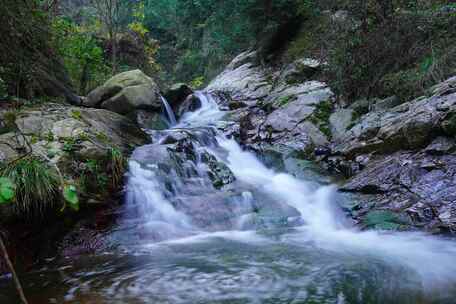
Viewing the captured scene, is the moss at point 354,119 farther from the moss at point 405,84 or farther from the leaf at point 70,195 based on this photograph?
the leaf at point 70,195

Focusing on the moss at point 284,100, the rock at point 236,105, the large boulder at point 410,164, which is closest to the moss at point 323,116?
the moss at point 284,100

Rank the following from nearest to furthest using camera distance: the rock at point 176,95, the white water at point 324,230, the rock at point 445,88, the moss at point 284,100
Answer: the white water at point 324,230 → the rock at point 445,88 → the moss at point 284,100 → the rock at point 176,95

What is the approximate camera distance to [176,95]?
13.3 metres

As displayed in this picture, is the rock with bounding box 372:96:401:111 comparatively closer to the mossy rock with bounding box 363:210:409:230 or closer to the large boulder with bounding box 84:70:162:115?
the mossy rock with bounding box 363:210:409:230

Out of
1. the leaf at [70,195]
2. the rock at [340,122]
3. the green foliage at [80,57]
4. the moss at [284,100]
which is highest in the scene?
the green foliage at [80,57]

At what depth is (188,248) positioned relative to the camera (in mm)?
5355

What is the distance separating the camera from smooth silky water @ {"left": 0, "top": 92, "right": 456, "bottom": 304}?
3.69 m

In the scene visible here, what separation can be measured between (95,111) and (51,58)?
1941 millimetres

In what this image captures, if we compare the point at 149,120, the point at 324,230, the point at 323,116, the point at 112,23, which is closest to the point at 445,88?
the point at 323,116

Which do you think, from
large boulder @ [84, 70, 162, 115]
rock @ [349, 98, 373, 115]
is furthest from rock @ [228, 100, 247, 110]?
rock @ [349, 98, 373, 115]

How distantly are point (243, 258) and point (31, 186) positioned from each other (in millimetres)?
2781

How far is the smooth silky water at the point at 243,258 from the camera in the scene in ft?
12.1

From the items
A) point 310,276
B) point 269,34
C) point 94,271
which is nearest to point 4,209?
point 94,271

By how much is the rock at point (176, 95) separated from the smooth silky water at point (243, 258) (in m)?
5.69
